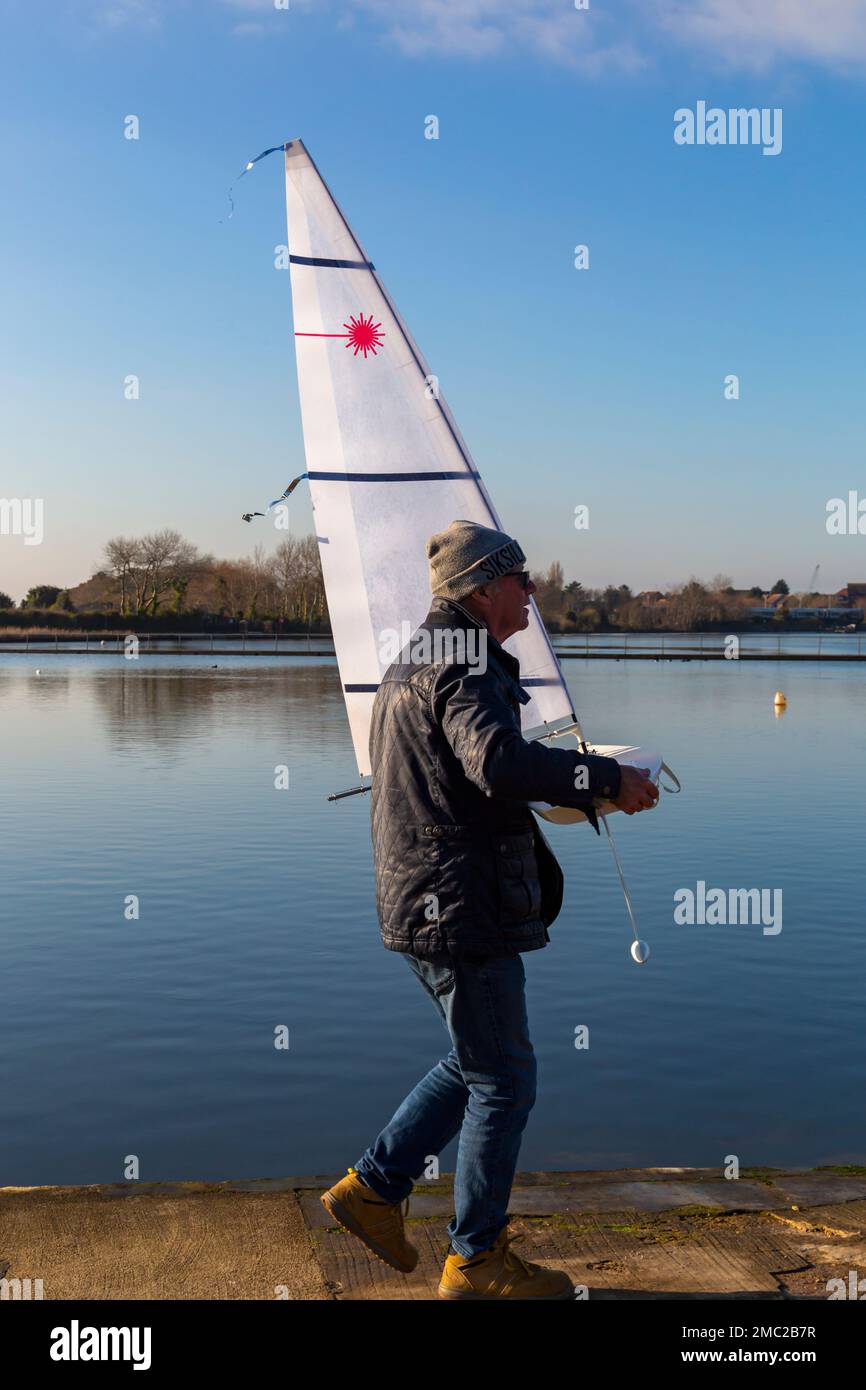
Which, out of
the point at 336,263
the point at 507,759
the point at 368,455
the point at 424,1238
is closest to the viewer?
the point at 507,759

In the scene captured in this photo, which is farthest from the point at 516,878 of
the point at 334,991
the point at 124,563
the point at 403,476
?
the point at 124,563

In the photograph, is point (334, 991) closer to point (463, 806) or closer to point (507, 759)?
point (463, 806)

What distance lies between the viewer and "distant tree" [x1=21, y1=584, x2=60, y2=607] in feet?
542

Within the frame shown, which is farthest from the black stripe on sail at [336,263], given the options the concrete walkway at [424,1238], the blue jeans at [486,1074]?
the concrete walkway at [424,1238]

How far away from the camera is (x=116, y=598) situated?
522 feet

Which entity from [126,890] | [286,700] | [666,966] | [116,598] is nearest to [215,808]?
[126,890]

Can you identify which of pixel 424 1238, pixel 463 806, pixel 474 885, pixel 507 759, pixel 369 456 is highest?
pixel 369 456

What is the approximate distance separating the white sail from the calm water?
2138 mm

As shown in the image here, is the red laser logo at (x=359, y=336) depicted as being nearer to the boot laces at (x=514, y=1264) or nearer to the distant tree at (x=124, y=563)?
the boot laces at (x=514, y=1264)

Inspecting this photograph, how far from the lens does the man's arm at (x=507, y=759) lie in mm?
4031

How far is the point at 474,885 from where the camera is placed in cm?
420

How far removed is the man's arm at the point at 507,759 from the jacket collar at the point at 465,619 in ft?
0.84

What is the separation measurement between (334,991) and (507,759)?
6.60 meters

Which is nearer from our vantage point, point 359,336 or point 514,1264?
point 514,1264
